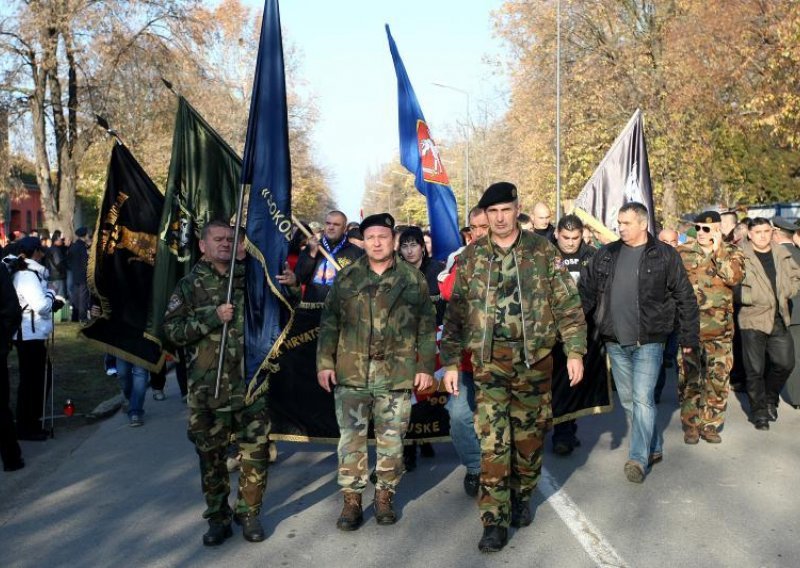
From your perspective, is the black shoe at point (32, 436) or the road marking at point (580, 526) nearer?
the road marking at point (580, 526)

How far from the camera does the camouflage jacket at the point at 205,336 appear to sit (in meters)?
5.49

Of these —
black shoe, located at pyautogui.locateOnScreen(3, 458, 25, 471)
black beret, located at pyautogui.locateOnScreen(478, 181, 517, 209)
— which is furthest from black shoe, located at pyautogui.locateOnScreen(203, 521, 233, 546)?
black shoe, located at pyautogui.locateOnScreen(3, 458, 25, 471)

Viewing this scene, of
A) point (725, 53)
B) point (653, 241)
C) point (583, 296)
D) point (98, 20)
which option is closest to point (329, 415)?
point (583, 296)

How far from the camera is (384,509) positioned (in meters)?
5.75

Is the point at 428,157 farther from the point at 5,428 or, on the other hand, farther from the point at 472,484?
the point at 5,428

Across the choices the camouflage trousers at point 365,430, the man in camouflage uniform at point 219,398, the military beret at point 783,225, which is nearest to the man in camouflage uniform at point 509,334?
the camouflage trousers at point 365,430

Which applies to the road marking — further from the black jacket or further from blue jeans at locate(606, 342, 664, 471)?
the black jacket

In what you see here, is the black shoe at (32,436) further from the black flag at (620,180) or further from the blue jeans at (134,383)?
the black flag at (620,180)

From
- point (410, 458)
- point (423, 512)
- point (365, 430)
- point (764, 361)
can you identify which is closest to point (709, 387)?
point (764, 361)

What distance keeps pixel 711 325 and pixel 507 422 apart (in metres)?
3.44

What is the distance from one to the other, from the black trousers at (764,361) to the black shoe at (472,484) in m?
3.51

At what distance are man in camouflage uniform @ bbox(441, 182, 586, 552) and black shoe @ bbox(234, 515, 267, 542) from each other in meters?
1.31

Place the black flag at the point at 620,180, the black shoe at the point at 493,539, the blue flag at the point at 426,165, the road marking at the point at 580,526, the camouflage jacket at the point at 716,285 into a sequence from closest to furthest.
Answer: the road marking at the point at 580,526, the black shoe at the point at 493,539, the blue flag at the point at 426,165, the camouflage jacket at the point at 716,285, the black flag at the point at 620,180

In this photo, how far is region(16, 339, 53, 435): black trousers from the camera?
8.41m
